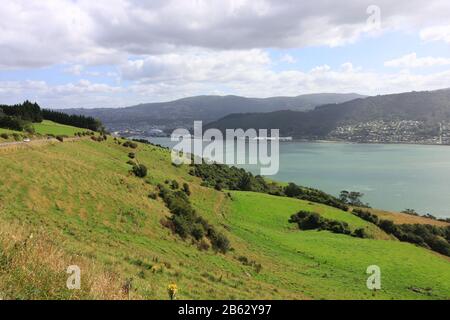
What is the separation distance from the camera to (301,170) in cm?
15338

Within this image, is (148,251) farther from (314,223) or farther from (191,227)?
(314,223)

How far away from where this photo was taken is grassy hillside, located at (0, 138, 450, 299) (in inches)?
299

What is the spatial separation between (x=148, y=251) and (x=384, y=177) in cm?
13337

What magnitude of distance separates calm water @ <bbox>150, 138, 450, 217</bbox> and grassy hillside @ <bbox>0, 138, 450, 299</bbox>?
218 feet

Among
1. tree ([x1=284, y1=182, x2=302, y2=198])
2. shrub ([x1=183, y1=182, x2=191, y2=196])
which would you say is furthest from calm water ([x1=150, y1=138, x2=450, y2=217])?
shrub ([x1=183, y1=182, x2=191, y2=196])

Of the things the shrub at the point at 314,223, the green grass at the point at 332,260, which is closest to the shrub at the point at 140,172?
the green grass at the point at 332,260

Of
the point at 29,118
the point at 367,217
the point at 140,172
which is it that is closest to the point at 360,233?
the point at 367,217

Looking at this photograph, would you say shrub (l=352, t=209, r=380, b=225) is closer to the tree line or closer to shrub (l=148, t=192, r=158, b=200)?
shrub (l=148, t=192, r=158, b=200)

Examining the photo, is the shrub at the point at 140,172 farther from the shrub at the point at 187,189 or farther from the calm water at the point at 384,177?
the calm water at the point at 384,177

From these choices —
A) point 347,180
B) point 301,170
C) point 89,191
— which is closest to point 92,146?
point 89,191

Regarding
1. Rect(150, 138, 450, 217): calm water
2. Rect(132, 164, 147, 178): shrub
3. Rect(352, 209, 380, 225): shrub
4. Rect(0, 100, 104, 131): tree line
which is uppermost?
Rect(0, 100, 104, 131): tree line

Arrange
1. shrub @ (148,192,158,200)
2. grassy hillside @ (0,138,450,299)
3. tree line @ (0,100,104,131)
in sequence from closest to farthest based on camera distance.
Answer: grassy hillside @ (0,138,450,299), shrub @ (148,192,158,200), tree line @ (0,100,104,131)

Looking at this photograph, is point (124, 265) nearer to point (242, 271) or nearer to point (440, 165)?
point (242, 271)

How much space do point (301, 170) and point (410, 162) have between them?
58494mm
